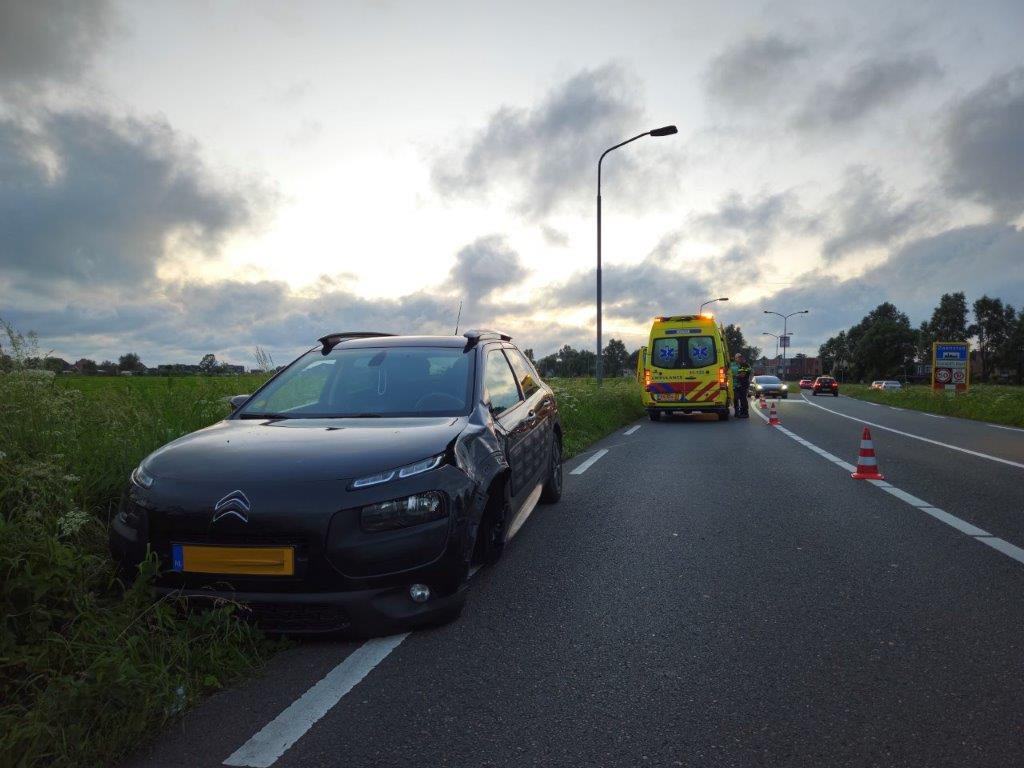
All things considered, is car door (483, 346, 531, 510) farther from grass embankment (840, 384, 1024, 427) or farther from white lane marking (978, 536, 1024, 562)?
grass embankment (840, 384, 1024, 427)

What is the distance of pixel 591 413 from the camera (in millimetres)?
17531

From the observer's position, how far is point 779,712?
9.04 ft

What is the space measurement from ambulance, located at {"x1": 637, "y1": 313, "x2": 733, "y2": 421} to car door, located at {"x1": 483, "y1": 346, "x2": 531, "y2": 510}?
14.4 meters

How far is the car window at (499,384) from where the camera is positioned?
499 cm

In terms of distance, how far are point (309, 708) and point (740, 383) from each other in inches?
827

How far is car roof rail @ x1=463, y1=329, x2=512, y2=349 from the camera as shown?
5320mm

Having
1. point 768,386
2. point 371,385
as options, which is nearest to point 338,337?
point 371,385

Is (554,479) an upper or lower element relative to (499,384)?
lower

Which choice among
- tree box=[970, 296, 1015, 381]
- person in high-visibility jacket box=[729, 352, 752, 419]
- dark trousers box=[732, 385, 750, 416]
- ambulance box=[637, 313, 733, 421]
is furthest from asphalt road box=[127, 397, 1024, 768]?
tree box=[970, 296, 1015, 381]

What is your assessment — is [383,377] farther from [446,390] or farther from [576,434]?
[576,434]

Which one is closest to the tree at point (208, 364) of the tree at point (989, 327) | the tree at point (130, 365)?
the tree at point (130, 365)

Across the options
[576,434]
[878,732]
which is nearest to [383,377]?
[878,732]

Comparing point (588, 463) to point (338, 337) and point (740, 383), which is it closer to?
point (338, 337)

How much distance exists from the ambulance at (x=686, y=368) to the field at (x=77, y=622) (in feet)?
51.7
